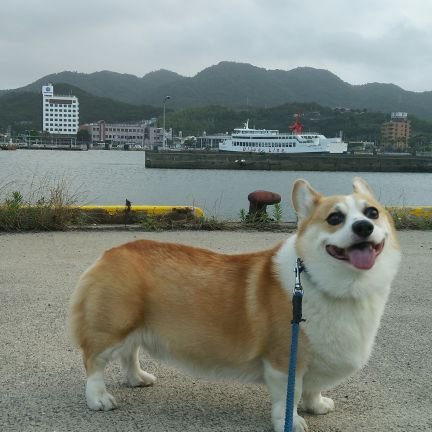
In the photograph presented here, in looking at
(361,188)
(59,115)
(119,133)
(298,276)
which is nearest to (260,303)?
(298,276)

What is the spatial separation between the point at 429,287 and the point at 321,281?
12.5 ft

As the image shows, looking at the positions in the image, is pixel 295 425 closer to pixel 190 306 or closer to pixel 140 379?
pixel 190 306

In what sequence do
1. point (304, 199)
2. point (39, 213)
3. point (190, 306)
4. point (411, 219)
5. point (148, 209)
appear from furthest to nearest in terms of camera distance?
point (411, 219) < point (148, 209) < point (39, 213) < point (190, 306) < point (304, 199)

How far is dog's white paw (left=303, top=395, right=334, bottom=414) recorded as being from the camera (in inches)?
123

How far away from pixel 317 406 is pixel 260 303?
0.73m

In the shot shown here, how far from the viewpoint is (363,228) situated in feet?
8.35

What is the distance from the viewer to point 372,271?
8.86ft

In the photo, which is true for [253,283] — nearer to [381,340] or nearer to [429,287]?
[381,340]

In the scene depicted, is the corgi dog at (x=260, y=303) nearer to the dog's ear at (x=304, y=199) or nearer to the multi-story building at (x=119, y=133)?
the dog's ear at (x=304, y=199)

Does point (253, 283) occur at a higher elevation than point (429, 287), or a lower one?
higher

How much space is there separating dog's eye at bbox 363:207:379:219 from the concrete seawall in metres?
64.9

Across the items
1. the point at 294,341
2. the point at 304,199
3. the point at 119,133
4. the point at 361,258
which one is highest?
the point at 119,133

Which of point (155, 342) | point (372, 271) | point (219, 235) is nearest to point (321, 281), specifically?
point (372, 271)

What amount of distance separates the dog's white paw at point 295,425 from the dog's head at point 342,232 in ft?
2.73
